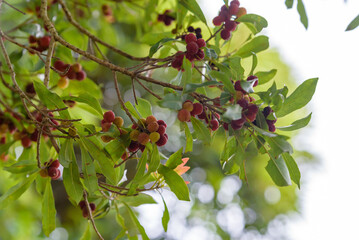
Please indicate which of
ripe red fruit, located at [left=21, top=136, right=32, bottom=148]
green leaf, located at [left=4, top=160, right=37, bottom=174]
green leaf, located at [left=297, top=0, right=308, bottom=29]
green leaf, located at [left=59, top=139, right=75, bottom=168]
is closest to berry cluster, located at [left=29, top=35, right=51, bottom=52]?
ripe red fruit, located at [left=21, top=136, right=32, bottom=148]

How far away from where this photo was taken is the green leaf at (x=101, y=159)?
2.29 feet

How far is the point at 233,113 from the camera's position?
1.82 feet

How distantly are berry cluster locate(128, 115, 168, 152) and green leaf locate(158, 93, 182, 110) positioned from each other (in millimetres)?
110

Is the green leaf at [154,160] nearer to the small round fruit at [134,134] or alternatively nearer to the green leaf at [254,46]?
the small round fruit at [134,134]

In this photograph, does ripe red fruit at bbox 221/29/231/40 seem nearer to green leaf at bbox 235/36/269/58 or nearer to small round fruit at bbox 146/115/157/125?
green leaf at bbox 235/36/269/58

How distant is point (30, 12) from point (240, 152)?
1.02 meters

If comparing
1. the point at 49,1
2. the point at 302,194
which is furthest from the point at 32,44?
the point at 302,194

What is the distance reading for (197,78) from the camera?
86 cm

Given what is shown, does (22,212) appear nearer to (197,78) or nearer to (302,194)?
(197,78)

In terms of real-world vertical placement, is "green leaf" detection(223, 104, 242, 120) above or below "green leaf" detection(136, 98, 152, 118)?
above

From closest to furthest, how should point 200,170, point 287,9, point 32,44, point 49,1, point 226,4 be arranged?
point 226,4 → point 287,9 → point 32,44 → point 49,1 → point 200,170

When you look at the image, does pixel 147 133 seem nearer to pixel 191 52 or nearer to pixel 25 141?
pixel 191 52

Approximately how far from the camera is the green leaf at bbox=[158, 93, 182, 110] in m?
0.56

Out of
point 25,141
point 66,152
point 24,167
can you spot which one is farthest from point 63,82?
point 66,152
